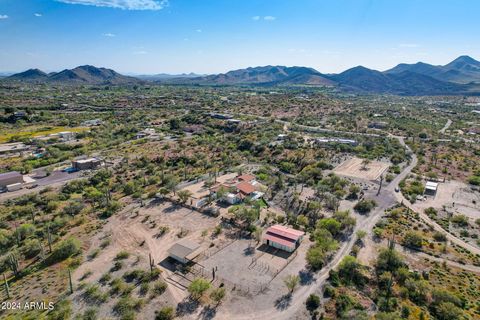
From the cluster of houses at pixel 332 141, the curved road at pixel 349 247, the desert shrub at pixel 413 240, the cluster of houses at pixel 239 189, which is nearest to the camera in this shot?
the curved road at pixel 349 247

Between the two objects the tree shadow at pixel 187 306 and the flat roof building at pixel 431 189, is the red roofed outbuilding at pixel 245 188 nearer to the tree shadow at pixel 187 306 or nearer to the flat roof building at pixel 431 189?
the tree shadow at pixel 187 306

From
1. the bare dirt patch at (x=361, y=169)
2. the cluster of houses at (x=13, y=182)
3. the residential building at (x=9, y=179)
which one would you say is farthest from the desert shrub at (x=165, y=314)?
the bare dirt patch at (x=361, y=169)

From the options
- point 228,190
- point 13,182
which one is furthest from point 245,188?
point 13,182

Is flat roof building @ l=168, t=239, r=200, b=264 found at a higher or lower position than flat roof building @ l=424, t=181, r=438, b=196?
higher

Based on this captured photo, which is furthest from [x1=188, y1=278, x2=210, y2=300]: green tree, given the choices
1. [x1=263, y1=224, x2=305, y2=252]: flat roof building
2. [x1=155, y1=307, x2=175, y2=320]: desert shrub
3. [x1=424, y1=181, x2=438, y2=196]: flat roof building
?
[x1=424, y1=181, x2=438, y2=196]: flat roof building

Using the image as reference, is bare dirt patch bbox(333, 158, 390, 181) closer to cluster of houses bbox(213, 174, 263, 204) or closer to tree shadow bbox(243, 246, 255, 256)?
cluster of houses bbox(213, 174, 263, 204)

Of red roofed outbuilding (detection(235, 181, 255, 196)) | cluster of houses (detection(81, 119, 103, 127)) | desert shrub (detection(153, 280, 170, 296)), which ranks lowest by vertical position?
desert shrub (detection(153, 280, 170, 296))
